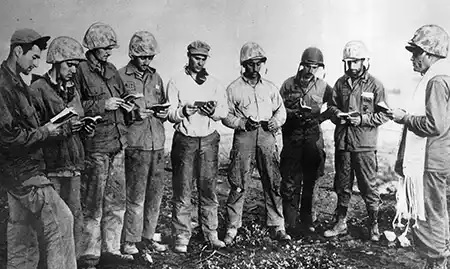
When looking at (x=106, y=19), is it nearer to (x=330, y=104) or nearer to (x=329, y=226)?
(x=330, y=104)

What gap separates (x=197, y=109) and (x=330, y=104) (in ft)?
4.29

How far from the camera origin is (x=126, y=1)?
4.11 metres

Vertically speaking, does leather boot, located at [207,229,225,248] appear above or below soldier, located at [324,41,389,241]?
below

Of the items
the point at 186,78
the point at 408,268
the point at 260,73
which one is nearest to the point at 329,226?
the point at 408,268

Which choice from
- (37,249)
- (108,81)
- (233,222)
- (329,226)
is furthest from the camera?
(329,226)

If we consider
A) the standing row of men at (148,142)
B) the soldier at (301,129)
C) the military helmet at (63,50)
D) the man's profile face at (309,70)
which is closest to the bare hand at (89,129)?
the standing row of men at (148,142)

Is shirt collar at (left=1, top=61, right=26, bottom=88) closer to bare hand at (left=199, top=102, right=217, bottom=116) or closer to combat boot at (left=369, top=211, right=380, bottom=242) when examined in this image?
A: bare hand at (left=199, top=102, right=217, bottom=116)

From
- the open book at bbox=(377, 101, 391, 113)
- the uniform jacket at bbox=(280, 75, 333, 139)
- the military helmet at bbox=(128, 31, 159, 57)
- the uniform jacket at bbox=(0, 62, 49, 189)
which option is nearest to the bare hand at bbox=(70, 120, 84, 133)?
the uniform jacket at bbox=(0, 62, 49, 189)

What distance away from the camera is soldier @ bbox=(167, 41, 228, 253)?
434 centimetres

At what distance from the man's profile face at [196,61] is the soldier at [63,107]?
93 cm

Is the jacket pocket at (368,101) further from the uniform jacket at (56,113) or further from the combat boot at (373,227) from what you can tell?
the uniform jacket at (56,113)

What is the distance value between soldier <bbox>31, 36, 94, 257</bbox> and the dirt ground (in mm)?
564

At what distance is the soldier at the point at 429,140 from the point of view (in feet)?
14.3

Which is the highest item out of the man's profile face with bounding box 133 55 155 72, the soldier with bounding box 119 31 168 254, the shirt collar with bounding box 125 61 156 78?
the man's profile face with bounding box 133 55 155 72
